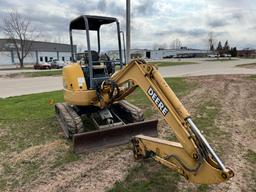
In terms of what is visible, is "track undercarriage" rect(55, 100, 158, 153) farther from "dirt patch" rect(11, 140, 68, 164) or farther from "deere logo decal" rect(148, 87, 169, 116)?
"deere logo decal" rect(148, 87, 169, 116)

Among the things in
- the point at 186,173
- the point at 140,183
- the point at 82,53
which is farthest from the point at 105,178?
the point at 82,53

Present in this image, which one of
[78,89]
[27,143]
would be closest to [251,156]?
[78,89]

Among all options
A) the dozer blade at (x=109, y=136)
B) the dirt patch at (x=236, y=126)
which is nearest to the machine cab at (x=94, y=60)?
the dozer blade at (x=109, y=136)

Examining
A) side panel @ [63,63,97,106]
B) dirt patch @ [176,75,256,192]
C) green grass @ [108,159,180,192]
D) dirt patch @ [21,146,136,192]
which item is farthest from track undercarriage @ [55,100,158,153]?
dirt patch @ [176,75,256,192]

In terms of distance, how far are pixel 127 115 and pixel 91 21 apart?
7.54 ft

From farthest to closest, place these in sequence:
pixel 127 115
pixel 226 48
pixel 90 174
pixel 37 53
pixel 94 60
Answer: pixel 226 48
pixel 37 53
pixel 127 115
pixel 94 60
pixel 90 174

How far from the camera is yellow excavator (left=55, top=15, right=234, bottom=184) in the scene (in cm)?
334

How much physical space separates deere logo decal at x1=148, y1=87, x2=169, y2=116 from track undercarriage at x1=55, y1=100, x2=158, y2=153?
1794 millimetres

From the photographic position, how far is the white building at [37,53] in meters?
61.8

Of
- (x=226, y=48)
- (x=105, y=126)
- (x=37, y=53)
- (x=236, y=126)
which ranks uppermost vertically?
(x=226, y=48)

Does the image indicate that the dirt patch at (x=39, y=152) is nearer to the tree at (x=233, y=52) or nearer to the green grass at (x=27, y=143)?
the green grass at (x=27, y=143)

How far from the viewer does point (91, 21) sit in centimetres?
630

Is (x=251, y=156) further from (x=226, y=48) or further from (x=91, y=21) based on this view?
(x=226, y=48)

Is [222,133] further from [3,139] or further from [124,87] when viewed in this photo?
[3,139]
